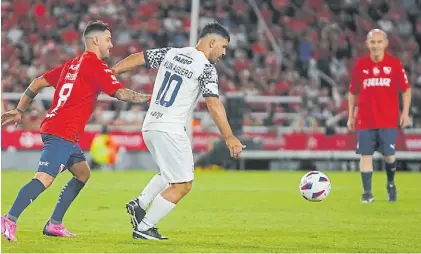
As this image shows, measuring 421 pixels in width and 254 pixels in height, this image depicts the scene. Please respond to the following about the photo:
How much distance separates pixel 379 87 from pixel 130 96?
6327 mm

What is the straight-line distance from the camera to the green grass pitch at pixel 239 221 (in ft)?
29.1

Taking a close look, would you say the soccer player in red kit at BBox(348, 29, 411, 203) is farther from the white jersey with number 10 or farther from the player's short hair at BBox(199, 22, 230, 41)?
the white jersey with number 10

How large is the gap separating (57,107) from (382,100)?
6.43m

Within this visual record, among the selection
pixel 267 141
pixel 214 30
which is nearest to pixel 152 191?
pixel 214 30

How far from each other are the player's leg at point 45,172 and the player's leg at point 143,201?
0.81 meters

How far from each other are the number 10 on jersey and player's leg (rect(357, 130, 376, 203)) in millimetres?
5936

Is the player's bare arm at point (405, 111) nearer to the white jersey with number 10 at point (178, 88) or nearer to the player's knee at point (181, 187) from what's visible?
the white jersey with number 10 at point (178, 88)

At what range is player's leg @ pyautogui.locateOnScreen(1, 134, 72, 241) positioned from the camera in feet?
28.8

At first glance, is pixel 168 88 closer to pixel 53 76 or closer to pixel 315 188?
pixel 53 76

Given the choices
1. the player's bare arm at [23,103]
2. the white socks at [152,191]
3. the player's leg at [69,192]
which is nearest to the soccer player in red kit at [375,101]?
the white socks at [152,191]

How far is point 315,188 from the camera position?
11.3 meters

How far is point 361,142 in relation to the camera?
1443 cm

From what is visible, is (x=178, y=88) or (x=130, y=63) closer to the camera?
(x=178, y=88)

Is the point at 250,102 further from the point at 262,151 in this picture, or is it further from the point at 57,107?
the point at 57,107
